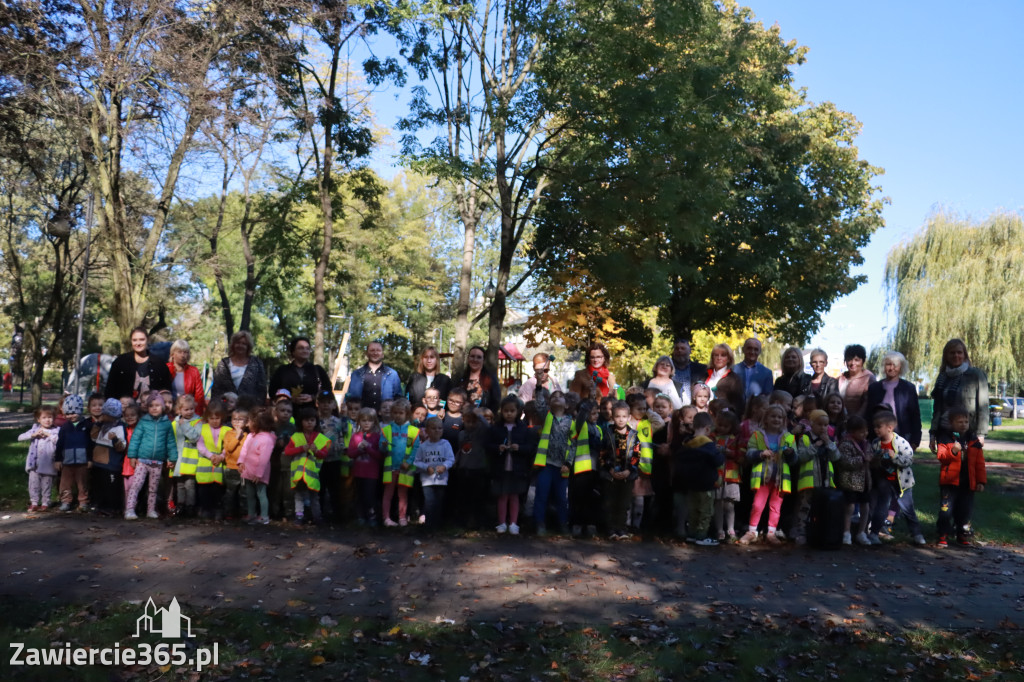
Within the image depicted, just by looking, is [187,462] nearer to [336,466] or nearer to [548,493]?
[336,466]

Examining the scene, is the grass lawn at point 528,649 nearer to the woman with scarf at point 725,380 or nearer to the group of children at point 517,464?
the group of children at point 517,464

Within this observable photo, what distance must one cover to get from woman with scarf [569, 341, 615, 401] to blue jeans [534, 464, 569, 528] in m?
1.09

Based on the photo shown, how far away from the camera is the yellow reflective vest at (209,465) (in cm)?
1062

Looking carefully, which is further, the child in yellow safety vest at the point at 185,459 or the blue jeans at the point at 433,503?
the child in yellow safety vest at the point at 185,459

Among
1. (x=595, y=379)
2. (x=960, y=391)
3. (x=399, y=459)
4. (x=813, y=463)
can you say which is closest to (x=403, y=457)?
(x=399, y=459)

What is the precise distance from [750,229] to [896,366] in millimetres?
14042

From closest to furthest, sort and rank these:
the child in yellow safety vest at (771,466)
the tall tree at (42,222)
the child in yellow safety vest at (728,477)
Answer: the child in yellow safety vest at (771,466), the child in yellow safety vest at (728,477), the tall tree at (42,222)

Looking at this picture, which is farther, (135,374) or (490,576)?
(135,374)

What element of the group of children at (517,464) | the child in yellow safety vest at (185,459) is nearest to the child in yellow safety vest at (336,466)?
the group of children at (517,464)

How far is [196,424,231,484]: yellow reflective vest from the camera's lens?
1062 cm

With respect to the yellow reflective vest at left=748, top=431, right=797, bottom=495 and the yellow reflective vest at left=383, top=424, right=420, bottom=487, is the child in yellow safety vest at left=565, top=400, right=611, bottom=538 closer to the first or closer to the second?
the yellow reflective vest at left=748, top=431, right=797, bottom=495

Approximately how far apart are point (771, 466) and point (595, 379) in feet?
8.65

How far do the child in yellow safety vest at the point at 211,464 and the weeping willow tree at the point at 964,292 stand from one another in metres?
30.2

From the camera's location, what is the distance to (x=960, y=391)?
1096 centimetres
